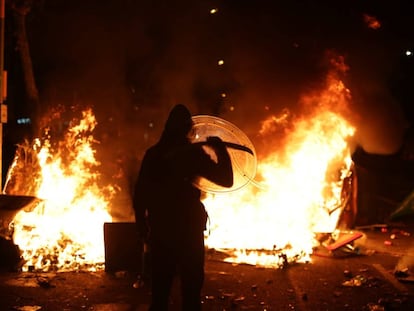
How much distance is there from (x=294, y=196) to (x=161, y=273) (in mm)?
7278

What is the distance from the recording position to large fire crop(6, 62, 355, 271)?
871cm

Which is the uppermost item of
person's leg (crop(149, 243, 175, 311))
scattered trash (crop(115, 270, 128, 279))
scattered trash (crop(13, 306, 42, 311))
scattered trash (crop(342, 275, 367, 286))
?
person's leg (crop(149, 243, 175, 311))

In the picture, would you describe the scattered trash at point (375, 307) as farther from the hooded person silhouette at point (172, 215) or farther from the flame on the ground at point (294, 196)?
the hooded person silhouette at point (172, 215)

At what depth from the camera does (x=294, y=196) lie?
11273 millimetres

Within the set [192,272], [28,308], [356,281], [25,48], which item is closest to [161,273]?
[192,272]

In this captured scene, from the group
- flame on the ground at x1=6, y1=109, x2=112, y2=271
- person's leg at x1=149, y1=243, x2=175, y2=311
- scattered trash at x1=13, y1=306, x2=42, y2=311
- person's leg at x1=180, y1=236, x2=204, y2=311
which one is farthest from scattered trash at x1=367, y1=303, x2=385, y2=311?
flame on the ground at x1=6, y1=109, x2=112, y2=271

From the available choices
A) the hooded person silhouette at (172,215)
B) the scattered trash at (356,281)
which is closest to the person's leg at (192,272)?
the hooded person silhouette at (172,215)

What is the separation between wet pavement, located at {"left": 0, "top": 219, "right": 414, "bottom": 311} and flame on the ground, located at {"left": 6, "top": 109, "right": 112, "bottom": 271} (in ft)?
2.46

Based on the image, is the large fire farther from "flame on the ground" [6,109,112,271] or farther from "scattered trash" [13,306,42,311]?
"scattered trash" [13,306,42,311]

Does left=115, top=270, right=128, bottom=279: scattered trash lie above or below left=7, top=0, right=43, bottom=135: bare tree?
below

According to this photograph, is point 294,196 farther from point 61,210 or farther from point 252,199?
point 61,210

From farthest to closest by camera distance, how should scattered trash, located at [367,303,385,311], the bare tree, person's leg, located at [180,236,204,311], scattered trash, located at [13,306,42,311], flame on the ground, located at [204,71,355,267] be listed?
the bare tree
flame on the ground, located at [204,71,355,267]
scattered trash, located at [367,303,385,311]
scattered trash, located at [13,306,42,311]
person's leg, located at [180,236,204,311]

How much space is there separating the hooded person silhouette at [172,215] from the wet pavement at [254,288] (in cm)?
188

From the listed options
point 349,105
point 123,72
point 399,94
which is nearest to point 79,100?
point 123,72
